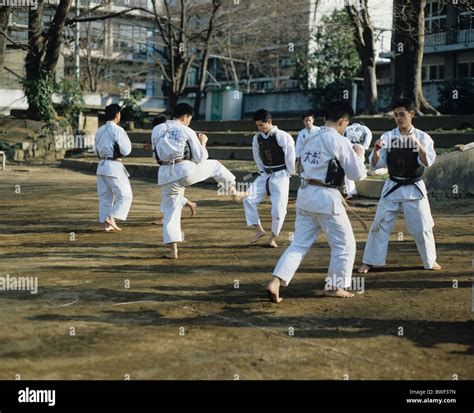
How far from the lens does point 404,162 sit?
29.7 feet

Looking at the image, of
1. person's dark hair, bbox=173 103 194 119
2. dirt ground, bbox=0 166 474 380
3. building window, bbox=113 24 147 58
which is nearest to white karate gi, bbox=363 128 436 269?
dirt ground, bbox=0 166 474 380

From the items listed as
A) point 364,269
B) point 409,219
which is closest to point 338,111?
point 409,219

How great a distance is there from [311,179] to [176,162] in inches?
114

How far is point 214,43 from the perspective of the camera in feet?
127

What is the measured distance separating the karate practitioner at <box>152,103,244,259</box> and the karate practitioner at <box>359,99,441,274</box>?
2378 millimetres

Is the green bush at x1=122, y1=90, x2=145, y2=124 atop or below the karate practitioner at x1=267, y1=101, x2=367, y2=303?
atop

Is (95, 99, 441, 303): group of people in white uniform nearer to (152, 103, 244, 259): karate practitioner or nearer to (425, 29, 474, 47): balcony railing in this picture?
(152, 103, 244, 259): karate practitioner

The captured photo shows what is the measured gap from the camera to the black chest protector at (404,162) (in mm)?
9000

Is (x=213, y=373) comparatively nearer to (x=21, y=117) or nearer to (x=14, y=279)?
(x=14, y=279)

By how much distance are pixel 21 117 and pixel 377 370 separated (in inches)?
1147

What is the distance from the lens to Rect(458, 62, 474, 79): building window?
1453 inches

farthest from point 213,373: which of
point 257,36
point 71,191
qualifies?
point 257,36

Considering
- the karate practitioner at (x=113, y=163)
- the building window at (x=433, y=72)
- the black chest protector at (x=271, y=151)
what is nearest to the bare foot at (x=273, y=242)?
the black chest protector at (x=271, y=151)

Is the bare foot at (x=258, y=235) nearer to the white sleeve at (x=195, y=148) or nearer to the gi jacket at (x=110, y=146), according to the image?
the white sleeve at (x=195, y=148)
